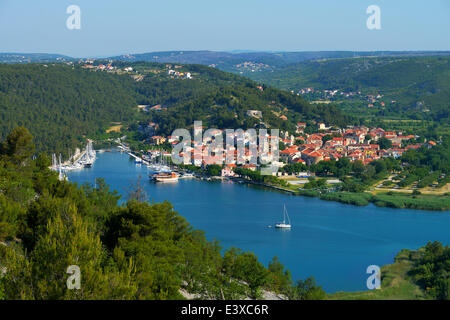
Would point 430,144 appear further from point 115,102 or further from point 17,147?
point 115,102

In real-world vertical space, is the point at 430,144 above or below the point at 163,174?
above

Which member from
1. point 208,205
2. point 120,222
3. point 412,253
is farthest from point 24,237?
point 208,205

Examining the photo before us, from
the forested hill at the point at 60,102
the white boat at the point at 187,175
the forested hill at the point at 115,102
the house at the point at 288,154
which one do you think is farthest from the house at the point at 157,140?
the house at the point at 288,154

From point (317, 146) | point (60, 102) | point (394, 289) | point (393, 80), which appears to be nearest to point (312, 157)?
point (317, 146)

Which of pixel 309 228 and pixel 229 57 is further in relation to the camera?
pixel 229 57

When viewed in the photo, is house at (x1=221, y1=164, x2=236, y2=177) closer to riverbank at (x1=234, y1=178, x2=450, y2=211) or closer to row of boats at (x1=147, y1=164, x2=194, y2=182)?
row of boats at (x1=147, y1=164, x2=194, y2=182)

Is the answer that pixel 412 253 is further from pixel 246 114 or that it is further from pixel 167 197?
pixel 246 114
